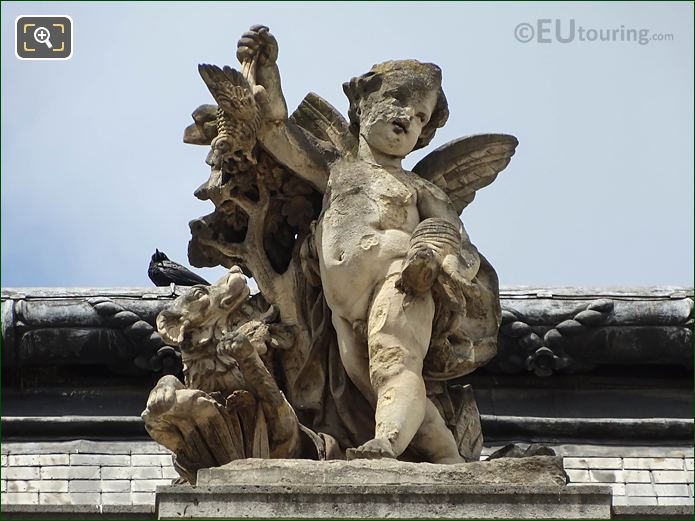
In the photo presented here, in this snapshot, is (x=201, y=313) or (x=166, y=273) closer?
(x=201, y=313)

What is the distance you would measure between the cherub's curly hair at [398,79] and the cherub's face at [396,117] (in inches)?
2.2

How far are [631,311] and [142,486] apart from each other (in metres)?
3.82

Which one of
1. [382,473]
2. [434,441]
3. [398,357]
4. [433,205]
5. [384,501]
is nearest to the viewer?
[384,501]

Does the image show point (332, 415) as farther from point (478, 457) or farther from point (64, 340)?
point (64, 340)

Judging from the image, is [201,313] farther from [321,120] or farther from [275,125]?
[321,120]

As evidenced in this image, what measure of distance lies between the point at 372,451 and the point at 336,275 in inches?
53.8

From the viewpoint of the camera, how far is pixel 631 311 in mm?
20641

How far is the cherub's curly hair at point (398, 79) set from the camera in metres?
16.9

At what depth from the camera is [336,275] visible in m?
16.3

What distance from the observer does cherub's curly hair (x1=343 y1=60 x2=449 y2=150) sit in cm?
1689

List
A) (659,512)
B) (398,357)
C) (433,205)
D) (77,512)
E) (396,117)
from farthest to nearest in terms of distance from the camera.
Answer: (396,117), (433,205), (398,357), (77,512), (659,512)

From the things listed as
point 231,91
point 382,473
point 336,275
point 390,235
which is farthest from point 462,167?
point 382,473

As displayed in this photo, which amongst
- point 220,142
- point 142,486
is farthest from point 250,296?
point 142,486

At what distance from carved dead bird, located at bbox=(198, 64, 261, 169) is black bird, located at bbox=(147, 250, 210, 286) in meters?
3.56
